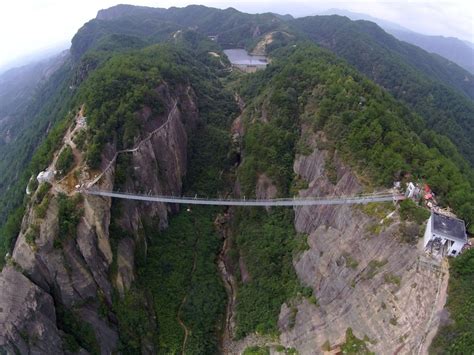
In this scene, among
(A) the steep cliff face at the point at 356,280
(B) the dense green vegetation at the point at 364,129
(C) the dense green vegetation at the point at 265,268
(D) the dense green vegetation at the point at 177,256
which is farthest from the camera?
(C) the dense green vegetation at the point at 265,268

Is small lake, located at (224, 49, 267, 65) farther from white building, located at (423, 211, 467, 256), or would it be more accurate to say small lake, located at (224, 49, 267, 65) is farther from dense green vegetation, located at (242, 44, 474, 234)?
white building, located at (423, 211, 467, 256)

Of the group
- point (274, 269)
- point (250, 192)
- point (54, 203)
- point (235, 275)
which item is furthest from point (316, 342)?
point (54, 203)

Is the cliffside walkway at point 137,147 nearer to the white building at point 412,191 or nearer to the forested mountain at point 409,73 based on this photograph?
the white building at point 412,191

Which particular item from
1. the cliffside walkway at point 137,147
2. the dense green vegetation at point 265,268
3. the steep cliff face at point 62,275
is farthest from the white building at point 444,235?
the cliffside walkway at point 137,147

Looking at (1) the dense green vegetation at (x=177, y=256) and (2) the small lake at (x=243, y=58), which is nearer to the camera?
(1) the dense green vegetation at (x=177, y=256)

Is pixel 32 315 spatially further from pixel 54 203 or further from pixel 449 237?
pixel 449 237

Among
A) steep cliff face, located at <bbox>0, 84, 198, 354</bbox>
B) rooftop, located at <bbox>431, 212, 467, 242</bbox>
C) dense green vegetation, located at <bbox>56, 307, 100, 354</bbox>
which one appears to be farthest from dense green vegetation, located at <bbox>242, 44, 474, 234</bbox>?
dense green vegetation, located at <bbox>56, 307, 100, 354</bbox>

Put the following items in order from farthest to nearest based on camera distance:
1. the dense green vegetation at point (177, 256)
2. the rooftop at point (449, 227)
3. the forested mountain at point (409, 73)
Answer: the forested mountain at point (409, 73) < the dense green vegetation at point (177, 256) < the rooftop at point (449, 227)

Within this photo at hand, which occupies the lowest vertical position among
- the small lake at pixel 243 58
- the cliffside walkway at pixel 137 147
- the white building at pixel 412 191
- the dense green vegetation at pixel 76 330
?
the dense green vegetation at pixel 76 330
